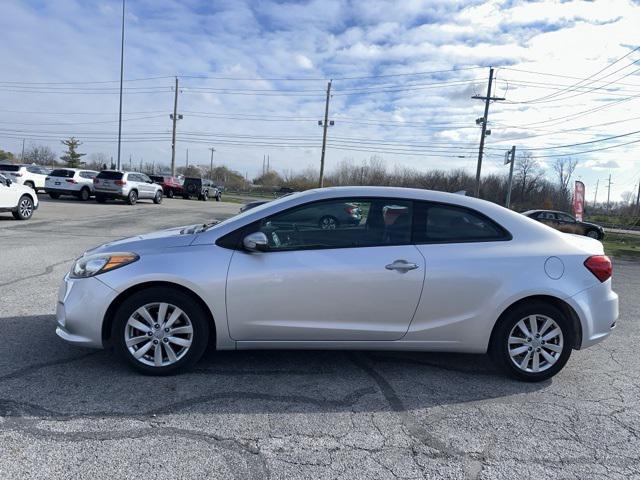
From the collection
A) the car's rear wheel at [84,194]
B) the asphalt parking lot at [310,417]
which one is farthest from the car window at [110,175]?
the asphalt parking lot at [310,417]

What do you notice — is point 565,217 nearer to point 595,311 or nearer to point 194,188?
point 194,188

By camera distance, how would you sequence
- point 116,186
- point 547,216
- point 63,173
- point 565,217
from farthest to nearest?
point 565,217 → point 547,216 → point 63,173 → point 116,186

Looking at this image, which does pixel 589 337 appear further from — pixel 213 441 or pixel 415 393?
pixel 213 441

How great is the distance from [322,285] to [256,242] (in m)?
0.62

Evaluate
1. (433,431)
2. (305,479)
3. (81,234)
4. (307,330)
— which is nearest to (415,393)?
(433,431)

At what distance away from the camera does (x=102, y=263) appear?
3.81m

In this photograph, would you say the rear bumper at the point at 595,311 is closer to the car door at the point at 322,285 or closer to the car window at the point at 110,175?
the car door at the point at 322,285

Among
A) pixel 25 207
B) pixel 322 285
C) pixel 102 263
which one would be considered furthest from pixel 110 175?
pixel 322 285

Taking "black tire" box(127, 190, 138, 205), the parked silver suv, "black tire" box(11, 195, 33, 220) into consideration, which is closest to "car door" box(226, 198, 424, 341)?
"black tire" box(11, 195, 33, 220)

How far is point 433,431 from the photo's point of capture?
Answer: 10.6 ft

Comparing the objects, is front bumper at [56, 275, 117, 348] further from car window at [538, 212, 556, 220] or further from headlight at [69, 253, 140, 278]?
car window at [538, 212, 556, 220]

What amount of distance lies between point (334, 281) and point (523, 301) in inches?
63.9

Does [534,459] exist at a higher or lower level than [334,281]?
lower

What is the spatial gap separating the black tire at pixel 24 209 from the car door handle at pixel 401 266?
562 inches
